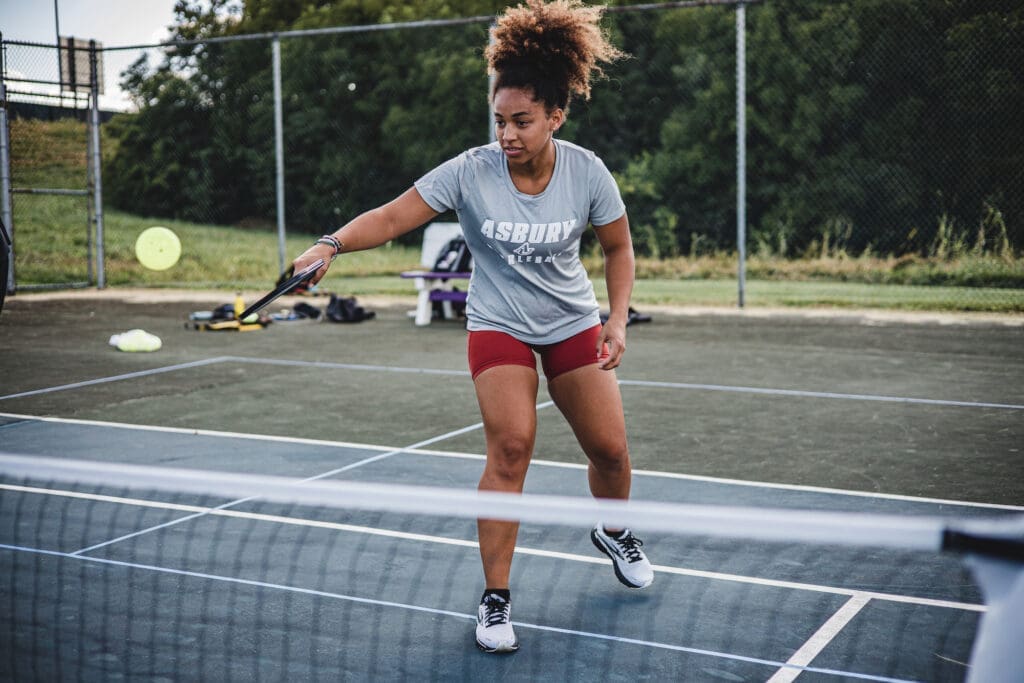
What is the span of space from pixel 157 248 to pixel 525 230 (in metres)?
10.6

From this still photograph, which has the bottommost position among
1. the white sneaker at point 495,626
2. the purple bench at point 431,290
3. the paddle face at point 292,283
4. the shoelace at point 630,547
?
the white sneaker at point 495,626

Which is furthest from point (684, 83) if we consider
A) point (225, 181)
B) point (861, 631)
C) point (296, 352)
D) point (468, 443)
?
point (861, 631)

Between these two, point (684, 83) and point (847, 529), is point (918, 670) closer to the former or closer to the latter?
point (847, 529)

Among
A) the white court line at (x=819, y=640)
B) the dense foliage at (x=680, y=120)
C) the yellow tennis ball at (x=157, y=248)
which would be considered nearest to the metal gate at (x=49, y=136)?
the yellow tennis ball at (x=157, y=248)

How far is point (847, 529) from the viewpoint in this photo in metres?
1.98

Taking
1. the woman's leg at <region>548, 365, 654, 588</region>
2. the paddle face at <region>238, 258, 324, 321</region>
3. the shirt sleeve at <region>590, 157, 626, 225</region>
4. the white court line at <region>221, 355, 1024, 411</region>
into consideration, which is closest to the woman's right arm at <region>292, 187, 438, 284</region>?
the paddle face at <region>238, 258, 324, 321</region>

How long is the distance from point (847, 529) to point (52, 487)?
4.78 metres

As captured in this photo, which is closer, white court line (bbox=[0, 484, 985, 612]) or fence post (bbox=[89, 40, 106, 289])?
white court line (bbox=[0, 484, 985, 612])

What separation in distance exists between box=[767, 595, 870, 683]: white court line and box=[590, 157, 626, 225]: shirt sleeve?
1.55 meters

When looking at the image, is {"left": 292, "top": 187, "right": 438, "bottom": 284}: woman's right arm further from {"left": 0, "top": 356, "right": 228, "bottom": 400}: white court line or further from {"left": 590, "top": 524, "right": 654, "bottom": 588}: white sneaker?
{"left": 0, "top": 356, "right": 228, "bottom": 400}: white court line

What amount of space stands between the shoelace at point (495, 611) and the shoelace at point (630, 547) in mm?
667

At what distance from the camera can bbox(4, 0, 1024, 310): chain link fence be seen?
20.4m

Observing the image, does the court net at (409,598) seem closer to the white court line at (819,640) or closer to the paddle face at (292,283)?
the white court line at (819,640)

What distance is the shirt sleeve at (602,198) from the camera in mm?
3971
